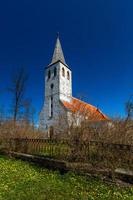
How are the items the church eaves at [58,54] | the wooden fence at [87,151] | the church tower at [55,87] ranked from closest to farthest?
the wooden fence at [87,151]
the church tower at [55,87]
the church eaves at [58,54]

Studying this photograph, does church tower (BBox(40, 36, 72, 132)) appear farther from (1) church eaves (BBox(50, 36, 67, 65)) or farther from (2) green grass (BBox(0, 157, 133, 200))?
(2) green grass (BBox(0, 157, 133, 200))

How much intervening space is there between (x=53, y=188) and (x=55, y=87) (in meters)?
36.7

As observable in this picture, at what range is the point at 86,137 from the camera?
31.8ft

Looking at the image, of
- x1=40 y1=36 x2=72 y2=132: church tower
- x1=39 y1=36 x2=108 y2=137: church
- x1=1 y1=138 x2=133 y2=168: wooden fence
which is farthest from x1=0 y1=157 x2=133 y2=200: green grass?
x1=40 y1=36 x2=72 y2=132: church tower

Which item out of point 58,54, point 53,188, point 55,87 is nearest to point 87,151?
point 53,188

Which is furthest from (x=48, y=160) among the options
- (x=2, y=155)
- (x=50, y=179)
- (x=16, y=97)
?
(x=16, y=97)

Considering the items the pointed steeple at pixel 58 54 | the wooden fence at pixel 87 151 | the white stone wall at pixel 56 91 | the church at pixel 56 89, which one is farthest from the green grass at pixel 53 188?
the pointed steeple at pixel 58 54

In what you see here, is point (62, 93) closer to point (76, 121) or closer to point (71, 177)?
point (76, 121)

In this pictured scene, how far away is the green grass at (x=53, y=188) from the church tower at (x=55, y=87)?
32085 millimetres

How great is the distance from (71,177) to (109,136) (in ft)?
8.16

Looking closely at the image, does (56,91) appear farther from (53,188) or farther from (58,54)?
(53,188)

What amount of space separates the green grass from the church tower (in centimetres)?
3208

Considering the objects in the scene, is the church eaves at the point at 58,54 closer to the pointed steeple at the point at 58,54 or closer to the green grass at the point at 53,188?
the pointed steeple at the point at 58,54

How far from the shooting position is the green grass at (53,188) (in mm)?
A: 6137
